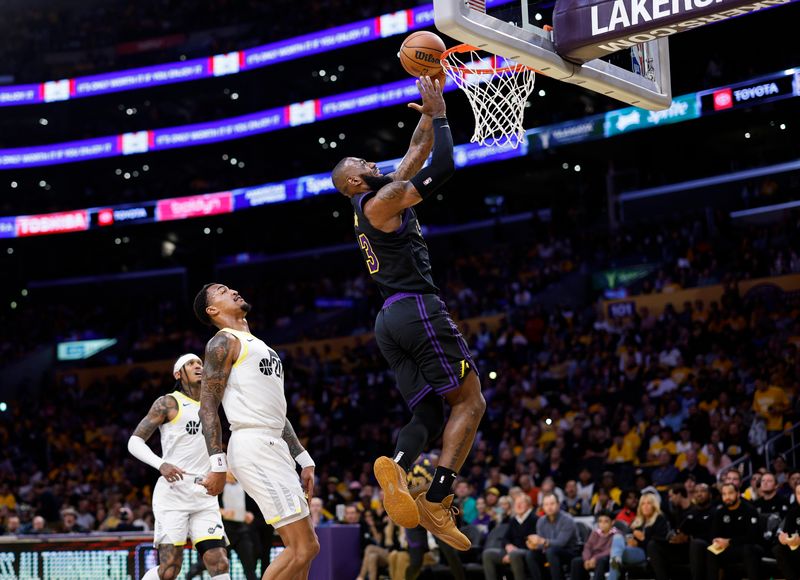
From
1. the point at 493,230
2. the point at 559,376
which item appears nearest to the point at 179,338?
the point at 493,230

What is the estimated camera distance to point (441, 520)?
6.43m

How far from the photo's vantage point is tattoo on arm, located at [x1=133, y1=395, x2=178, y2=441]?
9.66 m

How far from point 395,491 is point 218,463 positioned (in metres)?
1.27

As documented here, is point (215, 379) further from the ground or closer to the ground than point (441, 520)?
further from the ground

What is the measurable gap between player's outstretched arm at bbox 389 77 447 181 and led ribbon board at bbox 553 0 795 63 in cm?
125

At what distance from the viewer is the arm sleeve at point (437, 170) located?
6.16 meters

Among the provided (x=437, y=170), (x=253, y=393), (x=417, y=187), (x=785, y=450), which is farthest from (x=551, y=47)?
(x=785, y=450)

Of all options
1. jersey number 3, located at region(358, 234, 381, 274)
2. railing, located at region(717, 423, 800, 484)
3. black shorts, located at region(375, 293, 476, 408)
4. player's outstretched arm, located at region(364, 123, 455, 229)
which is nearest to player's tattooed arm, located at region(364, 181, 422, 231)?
player's outstretched arm, located at region(364, 123, 455, 229)

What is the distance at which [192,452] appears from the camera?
385 inches

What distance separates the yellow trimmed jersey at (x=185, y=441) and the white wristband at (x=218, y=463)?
3.05 meters

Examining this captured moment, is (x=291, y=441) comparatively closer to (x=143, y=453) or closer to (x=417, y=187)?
(x=143, y=453)

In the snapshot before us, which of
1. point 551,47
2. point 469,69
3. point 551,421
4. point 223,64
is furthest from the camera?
point 223,64

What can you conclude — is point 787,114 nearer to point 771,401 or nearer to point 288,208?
point 771,401

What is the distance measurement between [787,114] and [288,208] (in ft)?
45.3
